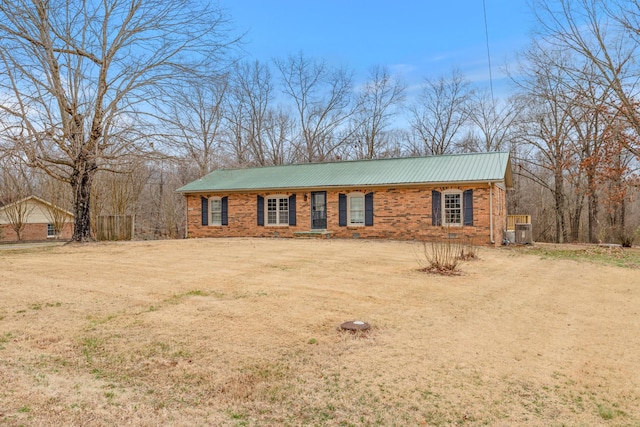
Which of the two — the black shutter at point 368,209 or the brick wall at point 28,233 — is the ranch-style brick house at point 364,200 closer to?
the black shutter at point 368,209

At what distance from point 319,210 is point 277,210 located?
2.14m

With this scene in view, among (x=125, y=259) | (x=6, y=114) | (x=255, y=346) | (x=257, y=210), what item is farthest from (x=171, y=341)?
(x=257, y=210)

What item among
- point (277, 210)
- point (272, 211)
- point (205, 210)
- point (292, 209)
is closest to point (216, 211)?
point (205, 210)

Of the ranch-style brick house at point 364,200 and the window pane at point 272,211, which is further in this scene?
the window pane at point 272,211

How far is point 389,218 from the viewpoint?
18.2 m

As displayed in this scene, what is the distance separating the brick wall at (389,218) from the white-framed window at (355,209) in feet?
0.76

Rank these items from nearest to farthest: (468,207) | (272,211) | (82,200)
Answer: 1. (82,200)
2. (468,207)
3. (272,211)

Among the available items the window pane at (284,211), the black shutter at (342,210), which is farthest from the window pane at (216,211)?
the black shutter at (342,210)

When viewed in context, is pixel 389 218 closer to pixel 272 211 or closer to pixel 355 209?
pixel 355 209

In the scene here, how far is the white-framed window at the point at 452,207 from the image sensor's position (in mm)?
17047

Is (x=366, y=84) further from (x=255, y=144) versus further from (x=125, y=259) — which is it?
(x=125, y=259)

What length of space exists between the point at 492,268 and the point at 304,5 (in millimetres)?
10432

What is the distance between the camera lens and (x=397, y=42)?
16406 millimetres

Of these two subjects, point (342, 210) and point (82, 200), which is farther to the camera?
point (342, 210)
